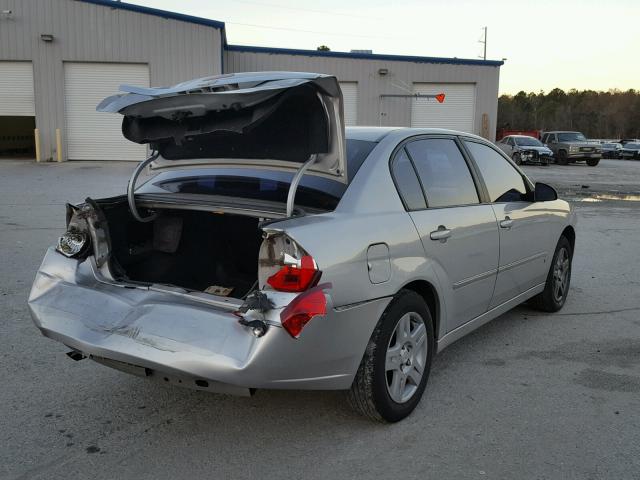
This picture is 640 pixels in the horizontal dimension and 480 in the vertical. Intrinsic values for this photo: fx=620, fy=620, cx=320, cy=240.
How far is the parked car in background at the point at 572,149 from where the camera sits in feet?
98.1

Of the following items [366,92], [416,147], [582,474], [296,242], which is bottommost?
[582,474]

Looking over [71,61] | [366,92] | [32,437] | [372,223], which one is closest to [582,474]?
[372,223]

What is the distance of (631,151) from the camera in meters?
42.9

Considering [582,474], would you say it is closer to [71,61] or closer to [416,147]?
[416,147]

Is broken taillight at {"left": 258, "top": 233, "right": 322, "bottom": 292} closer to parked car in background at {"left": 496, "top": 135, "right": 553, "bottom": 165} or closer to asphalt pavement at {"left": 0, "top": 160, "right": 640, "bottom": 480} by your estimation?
asphalt pavement at {"left": 0, "top": 160, "right": 640, "bottom": 480}

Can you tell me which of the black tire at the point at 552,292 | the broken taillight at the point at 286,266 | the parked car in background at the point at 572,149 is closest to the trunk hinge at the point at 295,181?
the broken taillight at the point at 286,266

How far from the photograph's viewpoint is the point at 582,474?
2922mm

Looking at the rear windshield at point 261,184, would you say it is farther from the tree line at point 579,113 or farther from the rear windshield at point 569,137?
the tree line at point 579,113

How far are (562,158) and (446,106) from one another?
21.2 ft

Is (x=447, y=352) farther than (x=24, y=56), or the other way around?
(x=24, y=56)

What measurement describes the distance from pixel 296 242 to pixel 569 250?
3.87 m

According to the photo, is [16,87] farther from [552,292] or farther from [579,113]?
[579,113]

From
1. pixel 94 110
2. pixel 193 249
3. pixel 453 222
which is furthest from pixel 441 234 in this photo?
pixel 94 110

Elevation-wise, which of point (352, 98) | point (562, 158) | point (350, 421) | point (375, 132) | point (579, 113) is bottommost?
point (350, 421)
